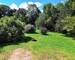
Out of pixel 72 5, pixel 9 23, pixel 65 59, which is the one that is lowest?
pixel 65 59

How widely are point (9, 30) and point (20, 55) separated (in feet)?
28.6

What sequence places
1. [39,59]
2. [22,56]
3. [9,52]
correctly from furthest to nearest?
[9,52]
[22,56]
[39,59]

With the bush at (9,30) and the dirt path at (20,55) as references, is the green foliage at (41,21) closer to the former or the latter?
the bush at (9,30)

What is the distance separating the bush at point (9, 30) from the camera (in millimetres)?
27688

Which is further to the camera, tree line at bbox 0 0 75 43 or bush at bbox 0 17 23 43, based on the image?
tree line at bbox 0 0 75 43

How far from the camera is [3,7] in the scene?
55.0 metres

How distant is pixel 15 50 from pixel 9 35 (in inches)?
225

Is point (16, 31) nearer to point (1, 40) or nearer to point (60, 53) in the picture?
point (1, 40)

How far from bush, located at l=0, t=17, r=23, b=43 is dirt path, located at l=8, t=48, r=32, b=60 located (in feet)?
18.0

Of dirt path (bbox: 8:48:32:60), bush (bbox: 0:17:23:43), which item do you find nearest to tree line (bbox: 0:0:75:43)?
bush (bbox: 0:17:23:43)

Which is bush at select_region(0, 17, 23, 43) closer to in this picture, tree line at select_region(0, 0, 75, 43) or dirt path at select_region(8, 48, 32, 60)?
tree line at select_region(0, 0, 75, 43)

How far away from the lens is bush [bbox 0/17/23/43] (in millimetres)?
27688

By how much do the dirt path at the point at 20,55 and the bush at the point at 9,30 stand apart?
5493 millimetres

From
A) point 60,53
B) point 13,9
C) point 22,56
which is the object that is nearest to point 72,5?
point 60,53
